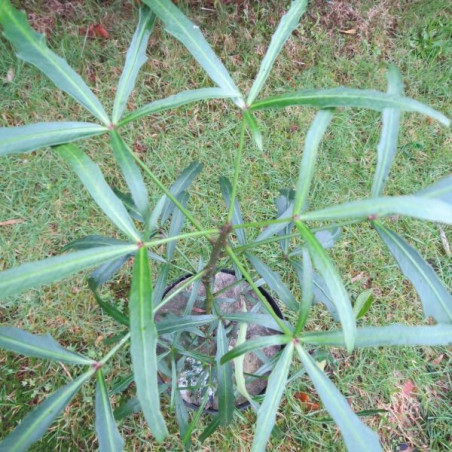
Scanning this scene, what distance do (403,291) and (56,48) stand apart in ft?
5.16

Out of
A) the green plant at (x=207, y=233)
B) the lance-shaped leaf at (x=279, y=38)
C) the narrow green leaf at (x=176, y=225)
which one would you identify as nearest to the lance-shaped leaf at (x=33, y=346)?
the green plant at (x=207, y=233)

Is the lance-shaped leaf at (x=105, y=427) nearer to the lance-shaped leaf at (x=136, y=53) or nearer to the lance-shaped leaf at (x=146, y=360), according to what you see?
the lance-shaped leaf at (x=146, y=360)

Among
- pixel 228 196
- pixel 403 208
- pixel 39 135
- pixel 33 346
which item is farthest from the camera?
pixel 228 196

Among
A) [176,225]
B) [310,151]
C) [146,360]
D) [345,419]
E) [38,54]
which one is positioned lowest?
[345,419]

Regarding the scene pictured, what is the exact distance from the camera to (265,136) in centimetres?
175

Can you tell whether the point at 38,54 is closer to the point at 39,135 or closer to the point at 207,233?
the point at 39,135

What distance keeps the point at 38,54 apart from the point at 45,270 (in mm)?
348

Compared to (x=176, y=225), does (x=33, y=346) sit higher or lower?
lower

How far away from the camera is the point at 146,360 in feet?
1.98

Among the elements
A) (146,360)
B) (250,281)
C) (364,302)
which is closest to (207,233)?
(250,281)

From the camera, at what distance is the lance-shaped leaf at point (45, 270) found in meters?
0.58

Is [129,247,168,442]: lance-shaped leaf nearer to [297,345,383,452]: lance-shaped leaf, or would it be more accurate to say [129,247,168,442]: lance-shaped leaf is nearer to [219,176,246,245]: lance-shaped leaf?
[297,345,383,452]: lance-shaped leaf

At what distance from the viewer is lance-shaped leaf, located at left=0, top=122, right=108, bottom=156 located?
0.65 metres

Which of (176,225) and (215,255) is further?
(176,225)
